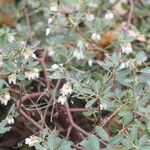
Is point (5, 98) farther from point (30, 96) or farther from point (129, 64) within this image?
point (129, 64)

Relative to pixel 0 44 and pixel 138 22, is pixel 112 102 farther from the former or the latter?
pixel 138 22

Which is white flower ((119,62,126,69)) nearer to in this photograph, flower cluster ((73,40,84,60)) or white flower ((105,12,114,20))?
flower cluster ((73,40,84,60))

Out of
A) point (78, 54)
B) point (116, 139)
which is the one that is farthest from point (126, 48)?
point (116, 139)

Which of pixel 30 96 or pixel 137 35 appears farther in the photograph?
pixel 137 35

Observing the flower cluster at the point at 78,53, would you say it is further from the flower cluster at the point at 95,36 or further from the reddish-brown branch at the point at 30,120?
the reddish-brown branch at the point at 30,120

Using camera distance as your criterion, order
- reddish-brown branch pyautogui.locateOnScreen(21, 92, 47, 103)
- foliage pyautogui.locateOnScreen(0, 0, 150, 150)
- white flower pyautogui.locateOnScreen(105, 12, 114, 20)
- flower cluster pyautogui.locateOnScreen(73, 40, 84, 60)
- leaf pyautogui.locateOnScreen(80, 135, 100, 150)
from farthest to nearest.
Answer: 1. white flower pyautogui.locateOnScreen(105, 12, 114, 20)
2. flower cluster pyautogui.locateOnScreen(73, 40, 84, 60)
3. reddish-brown branch pyautogui.locateOnScreen(21, 92, 47, 103)
4. foliage pyautogui.locateOnScreen(0, 0, 150, 150)
5. leaf pyautogui.locateOnScreen(80, 135, 100, 150)

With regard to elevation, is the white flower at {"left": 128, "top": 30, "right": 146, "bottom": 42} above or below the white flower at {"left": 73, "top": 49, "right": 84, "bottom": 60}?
below

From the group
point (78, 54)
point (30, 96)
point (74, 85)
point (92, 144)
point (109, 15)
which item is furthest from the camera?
point (109, 15)

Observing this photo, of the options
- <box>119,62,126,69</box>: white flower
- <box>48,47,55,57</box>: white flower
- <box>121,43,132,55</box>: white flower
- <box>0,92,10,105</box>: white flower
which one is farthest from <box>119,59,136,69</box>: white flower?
<box>48,47,55,57</box>: white flower

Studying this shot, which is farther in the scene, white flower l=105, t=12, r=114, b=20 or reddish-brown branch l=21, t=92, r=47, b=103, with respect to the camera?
white flower l=105, t=12, r=114, b=20

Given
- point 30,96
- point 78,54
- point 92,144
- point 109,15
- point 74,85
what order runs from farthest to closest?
point 109,15
point 78,54
point 30,96
point 74,85
point 92,144

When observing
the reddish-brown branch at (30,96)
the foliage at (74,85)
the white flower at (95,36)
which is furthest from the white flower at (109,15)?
the reddish-brown branch at (30,96)
